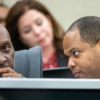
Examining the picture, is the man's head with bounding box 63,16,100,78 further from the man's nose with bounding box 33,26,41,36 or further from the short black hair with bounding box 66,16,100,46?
the man's nose with bounding box 33,26,41,36

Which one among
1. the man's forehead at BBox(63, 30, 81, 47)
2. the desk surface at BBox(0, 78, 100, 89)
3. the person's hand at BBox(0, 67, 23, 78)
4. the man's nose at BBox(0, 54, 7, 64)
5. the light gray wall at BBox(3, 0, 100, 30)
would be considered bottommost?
the person's hand at BBox(0, 67, 23, 78)

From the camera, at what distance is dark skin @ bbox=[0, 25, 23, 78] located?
43cm

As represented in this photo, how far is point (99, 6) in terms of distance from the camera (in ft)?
1.81

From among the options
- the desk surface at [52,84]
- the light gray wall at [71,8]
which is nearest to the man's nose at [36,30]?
the light gray wall at [71,8]

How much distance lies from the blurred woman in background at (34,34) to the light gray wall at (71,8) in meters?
0.08

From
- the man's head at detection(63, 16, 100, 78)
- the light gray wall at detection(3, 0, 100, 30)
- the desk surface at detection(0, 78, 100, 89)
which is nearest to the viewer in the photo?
the desk surface at detection(0, 78, 100, 89)

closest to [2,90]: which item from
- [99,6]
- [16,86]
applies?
[16,86]

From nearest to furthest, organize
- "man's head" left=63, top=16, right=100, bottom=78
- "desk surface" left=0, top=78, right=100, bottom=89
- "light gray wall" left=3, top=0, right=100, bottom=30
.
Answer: "desk surface" left=0, top=78, right=100, bottom=89, "man's head" left=63, top=16, right=100, bottom=78, "light gray wall" left=3, top=0, right=100, bottom=30

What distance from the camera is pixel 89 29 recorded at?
431 millimetres

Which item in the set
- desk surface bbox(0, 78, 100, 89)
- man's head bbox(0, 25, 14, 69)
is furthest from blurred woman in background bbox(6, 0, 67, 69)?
desk surface bbox(0, 78, 100, 89)

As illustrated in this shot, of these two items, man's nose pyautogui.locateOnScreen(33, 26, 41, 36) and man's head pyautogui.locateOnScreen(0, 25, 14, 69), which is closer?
man's head pyautogui.locateOnScreen(0, 25, 14, 69)

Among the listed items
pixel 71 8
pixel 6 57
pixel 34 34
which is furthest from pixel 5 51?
pixel 71 8

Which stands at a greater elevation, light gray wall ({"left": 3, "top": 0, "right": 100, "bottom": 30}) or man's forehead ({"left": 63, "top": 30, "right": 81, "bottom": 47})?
light gray wall ({"left": 3, "top": 0, "right": 100, "bottom": 30})

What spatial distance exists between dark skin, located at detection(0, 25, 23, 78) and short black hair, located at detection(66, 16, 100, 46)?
0.56 feet
